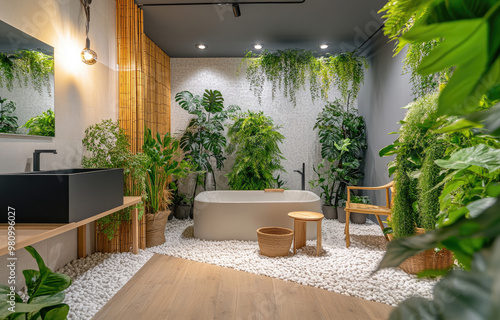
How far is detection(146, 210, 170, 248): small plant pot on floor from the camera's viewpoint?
3.28 m

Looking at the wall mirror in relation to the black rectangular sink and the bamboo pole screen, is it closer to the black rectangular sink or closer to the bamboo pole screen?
the black rectangular sink

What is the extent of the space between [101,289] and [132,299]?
11.8 inches

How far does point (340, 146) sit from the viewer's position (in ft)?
14.9

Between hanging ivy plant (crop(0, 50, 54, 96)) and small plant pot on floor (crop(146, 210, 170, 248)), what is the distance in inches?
63.9

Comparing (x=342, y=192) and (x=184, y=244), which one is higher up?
(x=342, y=192)

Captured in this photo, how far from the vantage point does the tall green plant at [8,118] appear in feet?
5.83

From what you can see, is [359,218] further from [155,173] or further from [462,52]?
[462,52]

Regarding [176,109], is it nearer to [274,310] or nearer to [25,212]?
[25,212]

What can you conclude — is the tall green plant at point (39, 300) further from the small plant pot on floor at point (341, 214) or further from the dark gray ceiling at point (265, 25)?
the small plant pot on floor at point (341, 214)

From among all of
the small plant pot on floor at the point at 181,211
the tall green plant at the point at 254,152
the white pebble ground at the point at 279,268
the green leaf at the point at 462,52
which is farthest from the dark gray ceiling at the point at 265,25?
the green leaf at the point at 462,52

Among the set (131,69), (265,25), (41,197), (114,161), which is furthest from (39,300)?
(265,25)

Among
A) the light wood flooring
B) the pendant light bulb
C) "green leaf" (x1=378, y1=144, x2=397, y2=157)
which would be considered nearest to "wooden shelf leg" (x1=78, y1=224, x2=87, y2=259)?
the light wood flooring

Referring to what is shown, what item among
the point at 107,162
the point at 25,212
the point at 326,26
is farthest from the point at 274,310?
the point at 326,26

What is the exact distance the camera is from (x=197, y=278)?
99.1 inches
